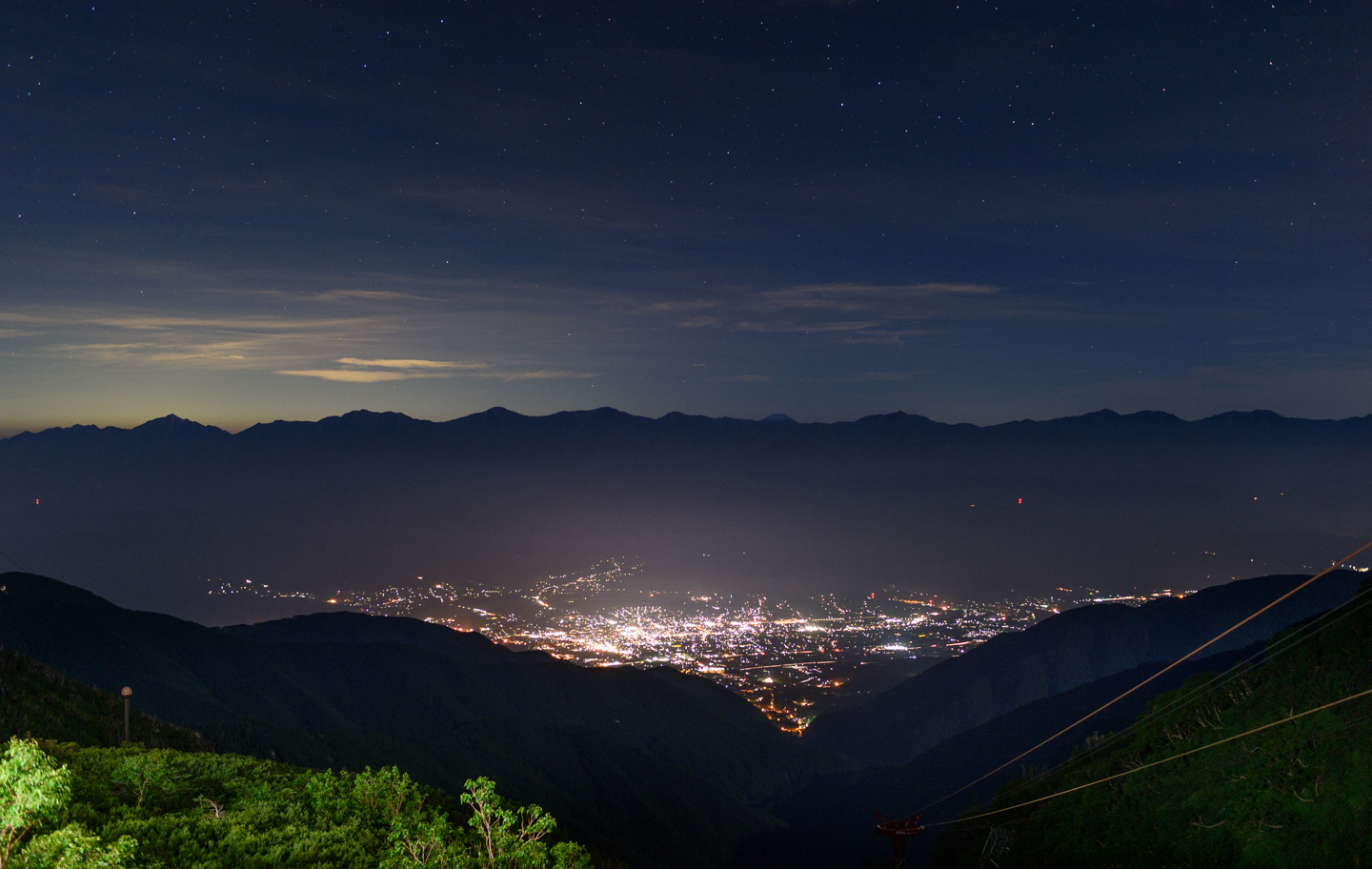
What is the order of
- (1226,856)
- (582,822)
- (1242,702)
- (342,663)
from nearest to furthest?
(1226,856), (1242,702), (582,822), (342,663)

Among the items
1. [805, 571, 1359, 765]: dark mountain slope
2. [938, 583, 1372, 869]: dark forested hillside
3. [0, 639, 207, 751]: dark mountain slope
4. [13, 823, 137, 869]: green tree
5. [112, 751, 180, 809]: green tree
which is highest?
[13, 823, 137, 869]: green tree

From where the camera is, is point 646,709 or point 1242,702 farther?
point 646,709

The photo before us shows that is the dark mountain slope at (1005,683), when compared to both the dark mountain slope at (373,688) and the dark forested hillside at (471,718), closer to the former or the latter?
the dark forested hillside at (471,718)

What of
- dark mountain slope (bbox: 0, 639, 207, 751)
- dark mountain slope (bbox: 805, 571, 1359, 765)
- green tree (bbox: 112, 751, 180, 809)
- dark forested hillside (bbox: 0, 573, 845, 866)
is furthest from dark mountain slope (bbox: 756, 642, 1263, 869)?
green tree (bbox: 112, 751, 180, 809)

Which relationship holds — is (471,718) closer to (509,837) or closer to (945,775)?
(945,775)

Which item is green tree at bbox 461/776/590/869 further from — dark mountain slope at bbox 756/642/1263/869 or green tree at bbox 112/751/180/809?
dark mountain slope at bbox 756/642/1263/869

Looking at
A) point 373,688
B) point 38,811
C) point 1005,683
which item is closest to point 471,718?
point 373,688

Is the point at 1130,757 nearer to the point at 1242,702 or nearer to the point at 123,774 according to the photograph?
the point at 1242,702

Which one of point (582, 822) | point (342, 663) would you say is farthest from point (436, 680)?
point (582, 822)

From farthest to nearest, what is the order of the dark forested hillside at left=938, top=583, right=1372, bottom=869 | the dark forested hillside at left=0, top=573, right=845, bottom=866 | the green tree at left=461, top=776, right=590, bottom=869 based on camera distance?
the dark forested hillside at left=0, top=573, right=845, bottom=866
the dark forested hillside at left=938, top=583, right=1372, bottom=869
the green tree at left=461, top=776, right=590, bottom=869
